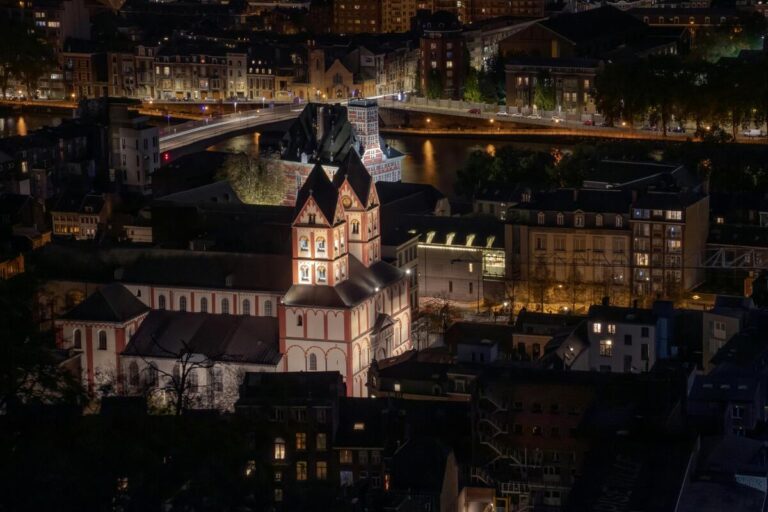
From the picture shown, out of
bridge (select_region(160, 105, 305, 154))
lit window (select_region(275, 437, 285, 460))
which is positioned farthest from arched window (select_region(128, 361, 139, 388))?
bridge (select_region(160, 105, 305, 154))

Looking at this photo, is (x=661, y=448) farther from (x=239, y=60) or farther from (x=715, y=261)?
(x=239, y=60)

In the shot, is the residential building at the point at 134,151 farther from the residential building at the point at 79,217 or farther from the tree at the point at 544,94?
the tree at the point at 544,94

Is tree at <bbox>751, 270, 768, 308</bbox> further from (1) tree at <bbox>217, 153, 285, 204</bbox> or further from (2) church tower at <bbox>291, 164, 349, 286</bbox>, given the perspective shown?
(1) tree at <bbox>217, 153, 285, 204</bbox>

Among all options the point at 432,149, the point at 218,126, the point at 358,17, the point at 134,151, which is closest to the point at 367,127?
the point at 134,151

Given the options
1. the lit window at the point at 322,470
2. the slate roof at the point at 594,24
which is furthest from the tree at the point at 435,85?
the lit window at the point at 322,470

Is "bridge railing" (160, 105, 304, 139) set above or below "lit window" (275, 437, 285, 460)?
above

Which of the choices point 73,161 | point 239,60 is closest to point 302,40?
point 239,60
